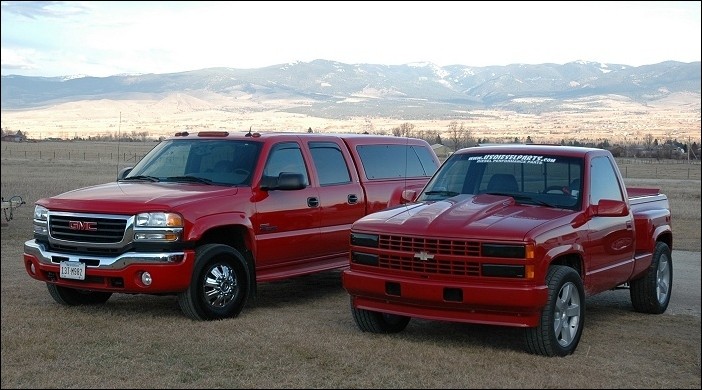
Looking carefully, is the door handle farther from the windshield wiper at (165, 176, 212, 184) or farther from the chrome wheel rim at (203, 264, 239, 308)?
the chrome wheel rim at (203, 264, 239, 308)

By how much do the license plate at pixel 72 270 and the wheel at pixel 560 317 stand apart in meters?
4.32

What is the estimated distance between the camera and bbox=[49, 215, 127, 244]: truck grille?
935 cm

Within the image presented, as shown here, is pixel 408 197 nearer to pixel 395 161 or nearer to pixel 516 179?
pixel 516 179

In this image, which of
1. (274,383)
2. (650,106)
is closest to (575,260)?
(274,383)

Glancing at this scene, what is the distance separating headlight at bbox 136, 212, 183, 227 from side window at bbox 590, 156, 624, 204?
3.96 metres

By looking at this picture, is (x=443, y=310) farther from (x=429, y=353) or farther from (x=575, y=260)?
(x=575, y=260)

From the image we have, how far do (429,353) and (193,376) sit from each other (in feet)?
6.56

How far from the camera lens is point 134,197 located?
9.60 m

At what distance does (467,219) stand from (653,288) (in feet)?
10.8

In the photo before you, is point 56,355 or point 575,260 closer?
point 56,355

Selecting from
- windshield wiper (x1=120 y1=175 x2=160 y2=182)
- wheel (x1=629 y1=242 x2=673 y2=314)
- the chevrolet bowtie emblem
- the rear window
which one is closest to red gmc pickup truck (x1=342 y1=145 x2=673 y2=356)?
the chevrolet bowtie emblem

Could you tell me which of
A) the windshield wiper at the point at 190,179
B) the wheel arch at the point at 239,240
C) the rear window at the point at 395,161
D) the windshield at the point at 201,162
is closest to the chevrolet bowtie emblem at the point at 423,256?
the wheel arch at the point at 239,240

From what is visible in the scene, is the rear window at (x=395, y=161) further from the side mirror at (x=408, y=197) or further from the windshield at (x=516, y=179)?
the windshield at (x=516, y=179)

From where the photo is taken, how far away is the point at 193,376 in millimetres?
7258
